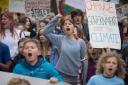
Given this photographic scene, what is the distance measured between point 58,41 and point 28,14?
392 cm

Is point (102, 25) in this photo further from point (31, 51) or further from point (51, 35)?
point (31, 51)

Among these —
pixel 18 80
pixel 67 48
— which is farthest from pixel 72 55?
pixel 18 80

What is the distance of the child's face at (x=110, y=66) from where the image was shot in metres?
6.75

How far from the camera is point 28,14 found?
1176 cm

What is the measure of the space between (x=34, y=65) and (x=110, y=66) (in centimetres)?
109

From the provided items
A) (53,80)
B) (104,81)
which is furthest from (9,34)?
(53,80)

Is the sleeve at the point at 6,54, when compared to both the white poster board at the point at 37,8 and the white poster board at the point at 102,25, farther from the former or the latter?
the white poster board at the point at 37,8

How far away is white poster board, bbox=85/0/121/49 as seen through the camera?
343 inches

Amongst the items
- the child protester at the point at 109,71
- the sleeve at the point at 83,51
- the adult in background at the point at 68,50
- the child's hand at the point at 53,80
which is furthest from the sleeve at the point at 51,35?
the child's hand at the point at 53,80

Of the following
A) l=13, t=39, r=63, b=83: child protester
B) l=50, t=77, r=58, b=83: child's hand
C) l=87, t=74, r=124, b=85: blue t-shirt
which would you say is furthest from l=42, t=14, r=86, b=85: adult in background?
l=50, t=77, r=58, b=83: child's hand

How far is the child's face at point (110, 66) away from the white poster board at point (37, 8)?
473cm

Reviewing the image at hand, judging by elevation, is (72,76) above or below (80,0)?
below

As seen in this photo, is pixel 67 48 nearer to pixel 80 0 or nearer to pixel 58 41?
pixel 58 41

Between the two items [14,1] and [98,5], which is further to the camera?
[14,1]
